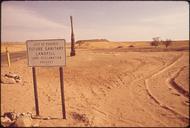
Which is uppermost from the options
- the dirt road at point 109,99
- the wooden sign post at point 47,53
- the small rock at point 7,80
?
the wooden sign post at point 47,53

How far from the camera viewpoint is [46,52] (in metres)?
6.44

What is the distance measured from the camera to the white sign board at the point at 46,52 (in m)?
6.30

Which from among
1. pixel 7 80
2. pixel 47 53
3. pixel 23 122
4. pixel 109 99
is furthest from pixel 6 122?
pixel 7 80

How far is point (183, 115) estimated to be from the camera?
6574 mm

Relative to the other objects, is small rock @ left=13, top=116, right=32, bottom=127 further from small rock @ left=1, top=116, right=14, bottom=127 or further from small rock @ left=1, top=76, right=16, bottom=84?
small rock @ left=1, top=76, right=16, bottom=84

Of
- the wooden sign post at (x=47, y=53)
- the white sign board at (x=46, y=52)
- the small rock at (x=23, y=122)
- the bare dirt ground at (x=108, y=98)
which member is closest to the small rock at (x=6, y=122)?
the small rock at (x=23, y=122)

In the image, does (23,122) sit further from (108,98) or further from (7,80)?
(7,80)

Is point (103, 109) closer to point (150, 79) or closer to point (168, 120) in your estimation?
point (168, 120)

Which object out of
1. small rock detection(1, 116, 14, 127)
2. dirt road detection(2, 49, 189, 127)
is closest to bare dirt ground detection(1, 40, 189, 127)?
dirt road detection(2, 49, 189, 127)

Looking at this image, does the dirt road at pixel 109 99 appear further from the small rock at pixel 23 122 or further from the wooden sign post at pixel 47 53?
the wooden sign post at pixel 47 53

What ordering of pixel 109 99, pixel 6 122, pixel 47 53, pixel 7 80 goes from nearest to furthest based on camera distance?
pixel 6 122
pixel 47 53
pixel 109 99
pixel 7 80

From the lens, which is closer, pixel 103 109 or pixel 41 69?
pixel 103 109

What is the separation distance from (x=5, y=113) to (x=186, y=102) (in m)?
5.86

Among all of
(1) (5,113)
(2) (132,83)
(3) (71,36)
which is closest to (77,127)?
(1) (5,113)
